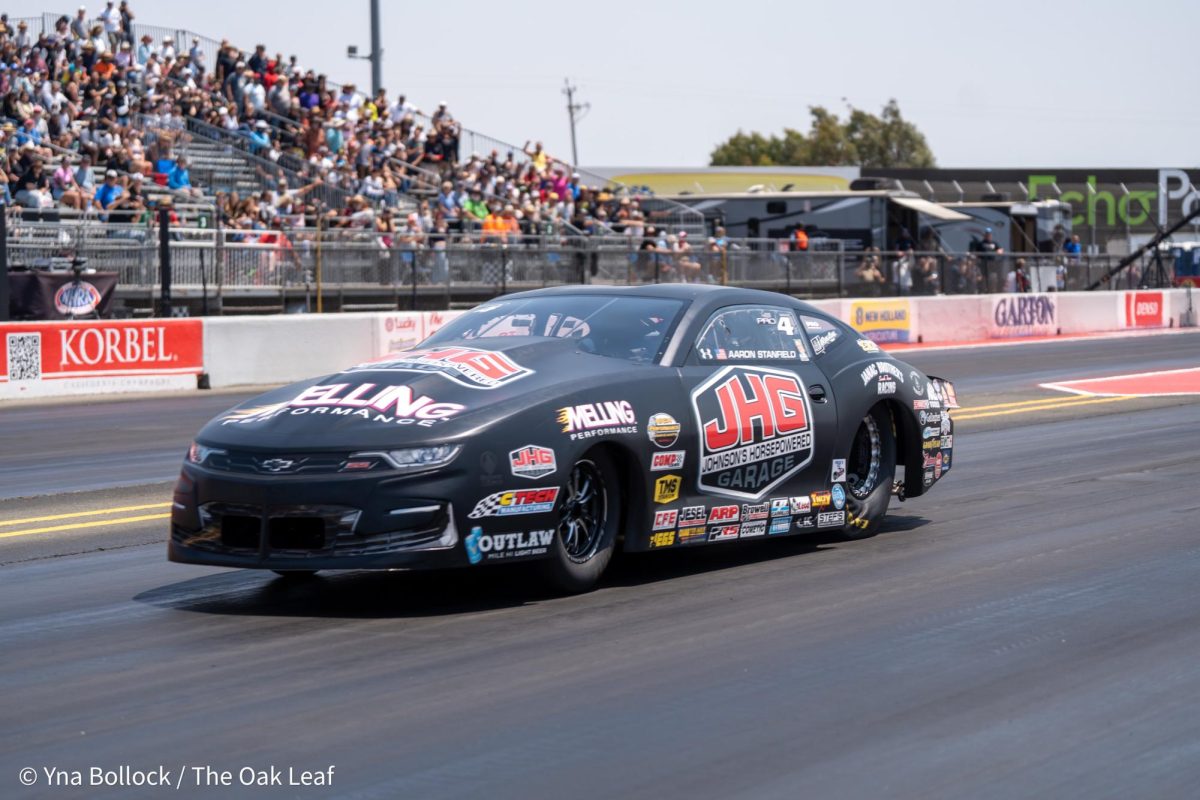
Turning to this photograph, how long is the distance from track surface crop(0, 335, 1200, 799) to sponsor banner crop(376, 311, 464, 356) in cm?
1530

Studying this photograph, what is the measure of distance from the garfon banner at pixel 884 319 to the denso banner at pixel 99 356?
51.5ft

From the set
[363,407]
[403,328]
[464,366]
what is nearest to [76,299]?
[403,328]

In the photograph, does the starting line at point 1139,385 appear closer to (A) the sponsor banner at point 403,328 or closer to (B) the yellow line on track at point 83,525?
(A) the sponsor banner at point 403,328

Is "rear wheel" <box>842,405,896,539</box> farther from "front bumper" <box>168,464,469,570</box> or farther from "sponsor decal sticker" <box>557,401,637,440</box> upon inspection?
"front bumper" <box>168,464,469,570</box>

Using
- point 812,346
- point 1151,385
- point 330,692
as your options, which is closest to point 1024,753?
point 330,692

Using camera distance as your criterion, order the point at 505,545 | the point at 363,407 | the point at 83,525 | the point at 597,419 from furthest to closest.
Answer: the point at 83,525, the point at 597,419, the point at 363,407, the point at 505,545

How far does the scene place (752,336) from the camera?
340 inches

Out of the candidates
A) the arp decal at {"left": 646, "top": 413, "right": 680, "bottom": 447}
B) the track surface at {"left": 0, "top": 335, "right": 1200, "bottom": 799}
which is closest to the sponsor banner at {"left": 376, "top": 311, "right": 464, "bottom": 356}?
the track surface at {"left": 0, "top": 335, "right": 1200, "bottom": 799}

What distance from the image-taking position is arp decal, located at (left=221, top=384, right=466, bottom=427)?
6.93 m

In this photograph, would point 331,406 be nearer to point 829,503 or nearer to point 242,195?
point 829,503

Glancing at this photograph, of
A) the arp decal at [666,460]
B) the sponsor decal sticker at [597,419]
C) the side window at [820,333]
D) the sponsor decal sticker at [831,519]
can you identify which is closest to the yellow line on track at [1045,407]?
the side window at [820,333]

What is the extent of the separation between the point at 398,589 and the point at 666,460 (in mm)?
1411

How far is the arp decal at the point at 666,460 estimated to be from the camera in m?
7.55

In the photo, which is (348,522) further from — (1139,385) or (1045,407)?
(1139,385)
